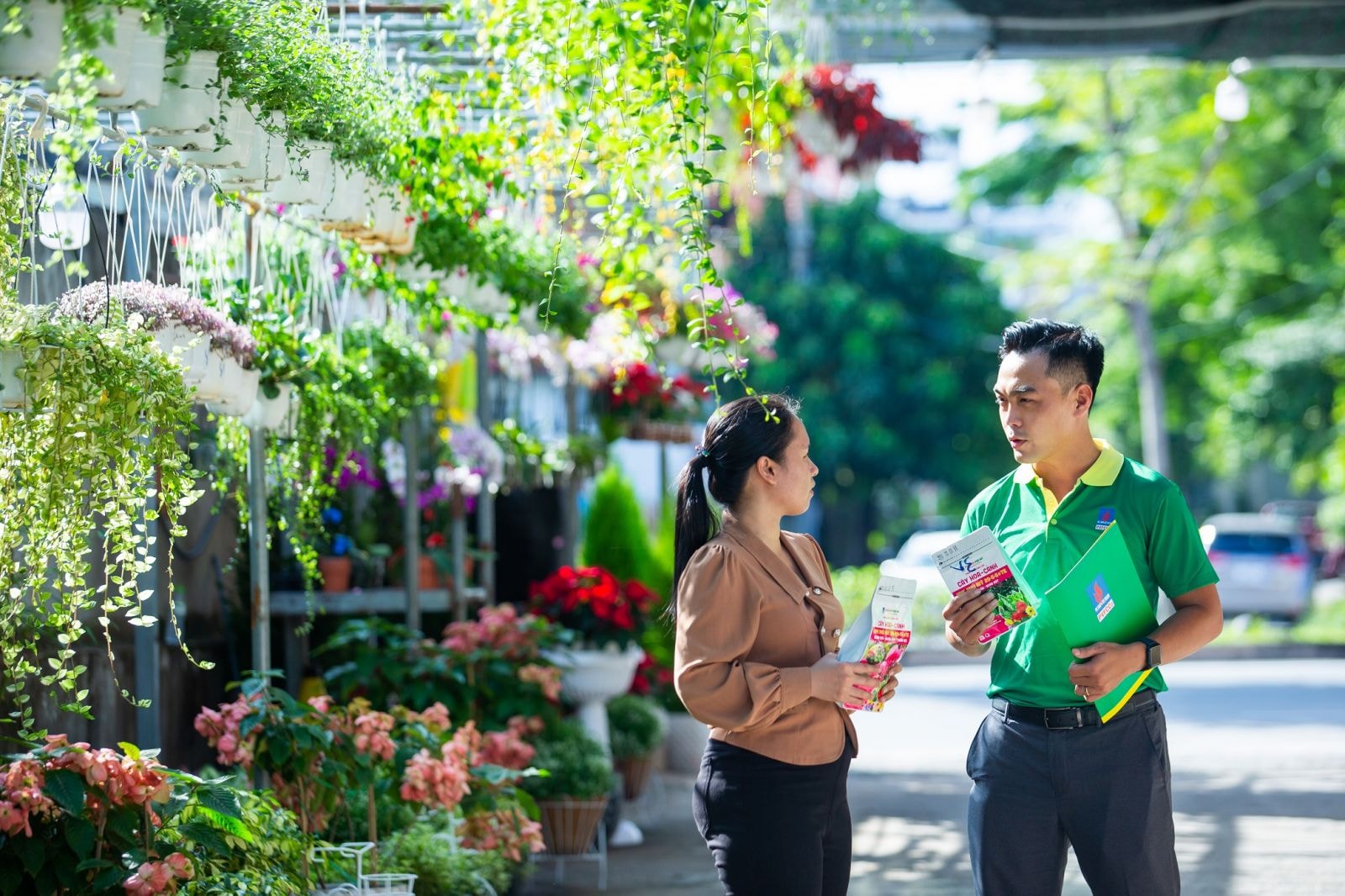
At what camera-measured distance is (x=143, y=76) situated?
2.54 meters

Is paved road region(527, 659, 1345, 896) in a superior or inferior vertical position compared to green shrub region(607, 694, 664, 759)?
inferior

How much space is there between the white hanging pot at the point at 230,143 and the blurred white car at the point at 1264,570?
16.5m

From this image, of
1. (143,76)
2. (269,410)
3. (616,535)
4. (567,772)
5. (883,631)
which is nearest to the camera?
(143,76)

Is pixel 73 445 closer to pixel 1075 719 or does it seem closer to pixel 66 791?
pixel 66 791

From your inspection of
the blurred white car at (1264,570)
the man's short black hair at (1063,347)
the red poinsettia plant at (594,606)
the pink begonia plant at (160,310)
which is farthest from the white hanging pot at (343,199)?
the blurred white car at (1264,570)

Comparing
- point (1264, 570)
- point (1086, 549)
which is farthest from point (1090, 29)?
point (1264, 570)

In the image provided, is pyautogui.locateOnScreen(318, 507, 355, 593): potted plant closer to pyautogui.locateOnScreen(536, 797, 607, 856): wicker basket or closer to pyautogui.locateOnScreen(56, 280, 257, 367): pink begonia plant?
pyautogui.locateOnScreen(536, 797, 607, 856): wicker basket

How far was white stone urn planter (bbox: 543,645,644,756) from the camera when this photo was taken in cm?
630

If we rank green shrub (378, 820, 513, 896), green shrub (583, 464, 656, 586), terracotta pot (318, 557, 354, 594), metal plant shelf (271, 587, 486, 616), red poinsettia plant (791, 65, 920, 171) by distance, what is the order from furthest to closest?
green shrub (583, 464, 656, 586) → red poinsettia plant (791, 65, 920, 171) → terracotta pot (318, 557, 354, 594) → metal plant shelf (271, 587, 486, 616) → green shrub (378, 820, 513, 896)

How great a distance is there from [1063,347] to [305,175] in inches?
68.8

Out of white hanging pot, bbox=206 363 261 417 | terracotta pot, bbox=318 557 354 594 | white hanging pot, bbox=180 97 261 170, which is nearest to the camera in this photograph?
white hanging pot, bbox=180 97 261 170

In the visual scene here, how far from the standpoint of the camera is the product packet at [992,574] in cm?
305

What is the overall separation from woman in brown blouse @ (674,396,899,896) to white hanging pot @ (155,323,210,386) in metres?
1.25

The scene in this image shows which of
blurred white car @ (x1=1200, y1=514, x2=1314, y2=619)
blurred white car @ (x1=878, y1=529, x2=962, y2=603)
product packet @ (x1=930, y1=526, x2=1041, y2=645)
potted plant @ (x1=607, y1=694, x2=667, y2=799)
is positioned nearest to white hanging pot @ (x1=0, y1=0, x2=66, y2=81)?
product packet @ (x1=930, y1=526, x2=1041, y2=645)
